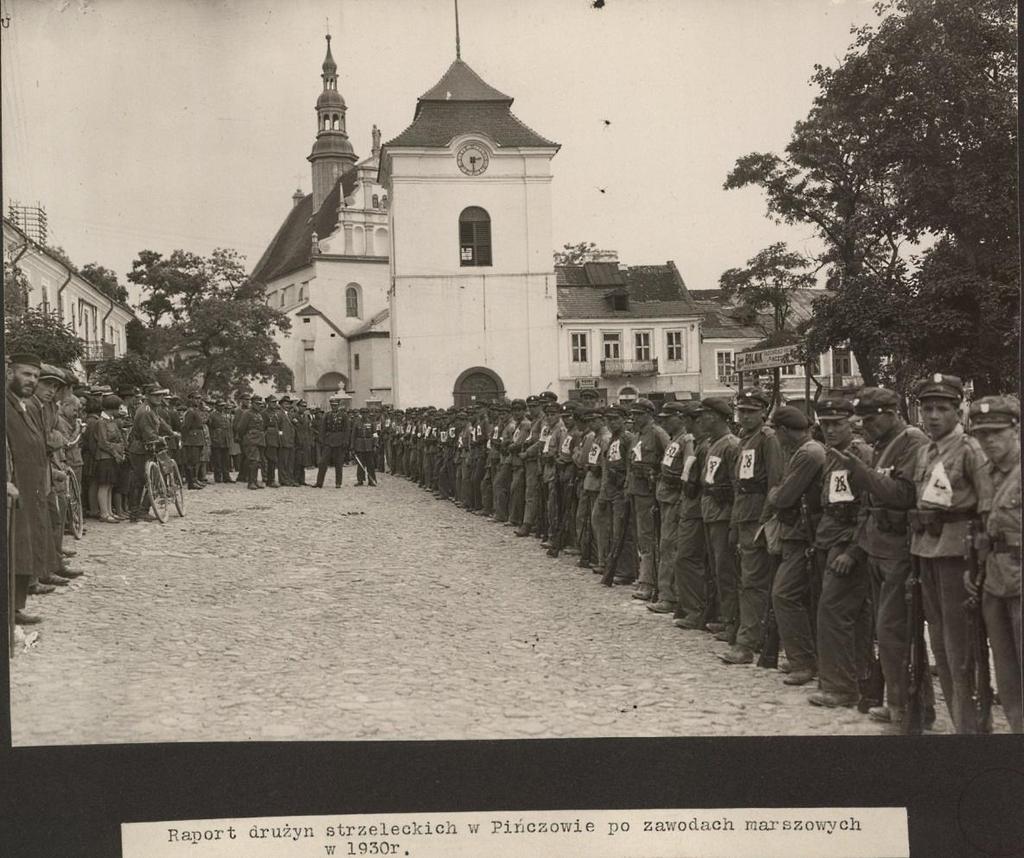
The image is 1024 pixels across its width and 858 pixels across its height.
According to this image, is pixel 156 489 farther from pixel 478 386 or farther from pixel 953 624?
pixel 953 624

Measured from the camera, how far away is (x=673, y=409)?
700 centimetres

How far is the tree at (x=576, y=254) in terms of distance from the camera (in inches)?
209

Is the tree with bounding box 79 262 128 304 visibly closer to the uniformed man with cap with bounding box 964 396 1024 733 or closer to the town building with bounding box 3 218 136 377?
the town building with bounding box 3 218 136 377

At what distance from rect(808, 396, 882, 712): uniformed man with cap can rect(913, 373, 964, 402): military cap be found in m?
0.55

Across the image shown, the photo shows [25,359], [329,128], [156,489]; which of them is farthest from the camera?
[156,489]

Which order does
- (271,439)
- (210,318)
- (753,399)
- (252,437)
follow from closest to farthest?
(753,399), (210,318), (252,437), (271,439)

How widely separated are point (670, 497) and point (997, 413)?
3.27m

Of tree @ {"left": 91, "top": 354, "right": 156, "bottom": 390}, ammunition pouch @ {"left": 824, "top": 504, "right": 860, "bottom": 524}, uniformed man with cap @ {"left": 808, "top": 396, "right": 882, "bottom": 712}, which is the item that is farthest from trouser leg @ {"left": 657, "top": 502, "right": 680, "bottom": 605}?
tree @ {"left": 91, "top": 354, "right": 156, "bottom": 390}

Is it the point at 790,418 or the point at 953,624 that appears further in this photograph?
the point at 790,418

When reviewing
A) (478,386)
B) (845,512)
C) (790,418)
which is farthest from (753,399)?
(478,386)

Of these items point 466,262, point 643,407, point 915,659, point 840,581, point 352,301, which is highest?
point 466,262

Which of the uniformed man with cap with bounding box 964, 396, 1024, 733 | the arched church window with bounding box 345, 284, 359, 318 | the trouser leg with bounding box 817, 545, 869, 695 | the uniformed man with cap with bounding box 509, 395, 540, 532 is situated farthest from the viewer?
the uniformed man with cap with bounding box 509, 395, 540, 532

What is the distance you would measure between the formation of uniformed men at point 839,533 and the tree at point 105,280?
385 cm

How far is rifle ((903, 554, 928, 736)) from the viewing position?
159 inches
